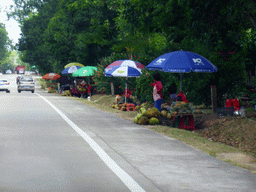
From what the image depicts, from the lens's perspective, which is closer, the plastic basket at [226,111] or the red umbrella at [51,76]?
the plastic basket at [226,111]

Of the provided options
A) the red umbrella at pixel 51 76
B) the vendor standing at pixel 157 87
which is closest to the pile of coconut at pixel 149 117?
the vendor standing at pixel 157 87

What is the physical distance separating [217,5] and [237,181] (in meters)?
9.24

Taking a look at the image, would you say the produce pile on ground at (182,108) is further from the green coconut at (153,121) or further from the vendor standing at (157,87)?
the vendor standing at (157,87)

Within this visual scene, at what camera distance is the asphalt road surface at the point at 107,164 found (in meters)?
6.23

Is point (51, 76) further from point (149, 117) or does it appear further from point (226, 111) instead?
point (226, 111)

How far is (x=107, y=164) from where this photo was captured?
7.67 m

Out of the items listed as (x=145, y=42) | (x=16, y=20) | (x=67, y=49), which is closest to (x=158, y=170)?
(x=145, y=42)

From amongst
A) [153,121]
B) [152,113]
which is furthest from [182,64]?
[153,121]

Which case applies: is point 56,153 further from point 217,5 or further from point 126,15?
point 126,15

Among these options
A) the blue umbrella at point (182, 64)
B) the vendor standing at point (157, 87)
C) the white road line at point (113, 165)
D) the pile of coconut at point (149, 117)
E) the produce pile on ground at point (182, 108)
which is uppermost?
the blue umbrella at point (182, 64)

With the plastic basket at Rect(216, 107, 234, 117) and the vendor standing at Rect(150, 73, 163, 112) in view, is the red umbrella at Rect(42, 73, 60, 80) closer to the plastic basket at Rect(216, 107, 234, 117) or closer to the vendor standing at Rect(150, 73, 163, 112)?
the vendor standing at Rect(150, 73, 163, 112)

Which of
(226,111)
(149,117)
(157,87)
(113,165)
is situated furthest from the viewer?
(157,87)

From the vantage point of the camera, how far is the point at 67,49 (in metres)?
44.2

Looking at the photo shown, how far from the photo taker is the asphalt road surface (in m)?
6.23
